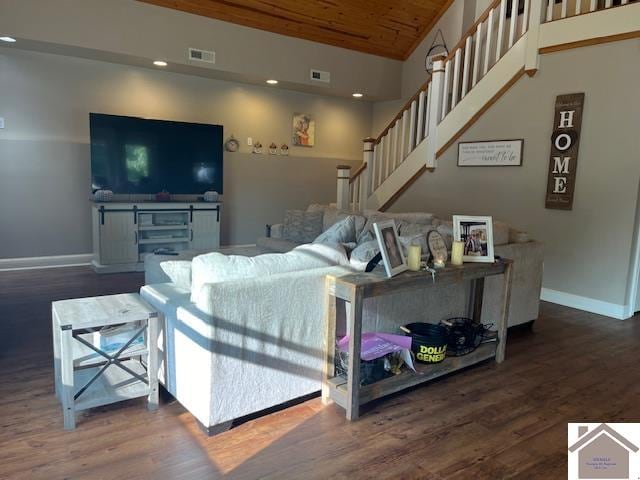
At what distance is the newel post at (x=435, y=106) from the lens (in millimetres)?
5512

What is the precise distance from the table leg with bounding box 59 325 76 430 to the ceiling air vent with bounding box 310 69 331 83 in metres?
5.28

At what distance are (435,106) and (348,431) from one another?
4.42 meters

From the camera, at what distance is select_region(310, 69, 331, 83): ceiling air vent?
652cm

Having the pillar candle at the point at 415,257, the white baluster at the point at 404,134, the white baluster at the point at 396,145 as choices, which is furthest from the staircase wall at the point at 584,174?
the pillar candle at the point at 415,257

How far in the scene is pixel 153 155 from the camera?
575 centimetres

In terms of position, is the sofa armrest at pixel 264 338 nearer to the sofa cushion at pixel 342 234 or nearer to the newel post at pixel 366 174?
the sofa cushion at pixel 342 234

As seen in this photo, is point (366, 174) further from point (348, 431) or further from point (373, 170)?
point (348, 431)

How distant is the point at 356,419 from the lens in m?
2.35

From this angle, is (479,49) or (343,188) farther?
(343,188)

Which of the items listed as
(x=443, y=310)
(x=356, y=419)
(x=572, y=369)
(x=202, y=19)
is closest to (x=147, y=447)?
(x=356, y=419)

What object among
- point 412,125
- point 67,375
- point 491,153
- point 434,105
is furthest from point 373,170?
point 67,375

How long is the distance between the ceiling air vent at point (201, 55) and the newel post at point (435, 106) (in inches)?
105

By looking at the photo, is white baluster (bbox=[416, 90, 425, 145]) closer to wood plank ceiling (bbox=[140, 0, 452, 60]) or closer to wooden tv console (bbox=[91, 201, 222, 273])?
wood plank ceiling (bbox=[140, 0, 452, 60])

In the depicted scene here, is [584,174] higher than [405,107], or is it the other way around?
[405,107]
